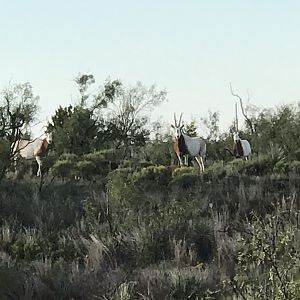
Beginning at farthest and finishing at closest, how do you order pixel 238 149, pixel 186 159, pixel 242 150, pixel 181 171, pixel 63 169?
pixel 238 149 → pixel 242 150 → pixel 186 159 → pixel 63 169 → pixel 181 171

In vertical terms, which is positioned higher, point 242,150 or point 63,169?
point 242,150

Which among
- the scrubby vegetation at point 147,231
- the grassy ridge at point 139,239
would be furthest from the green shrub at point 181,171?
the grassy ridge at point 139,239

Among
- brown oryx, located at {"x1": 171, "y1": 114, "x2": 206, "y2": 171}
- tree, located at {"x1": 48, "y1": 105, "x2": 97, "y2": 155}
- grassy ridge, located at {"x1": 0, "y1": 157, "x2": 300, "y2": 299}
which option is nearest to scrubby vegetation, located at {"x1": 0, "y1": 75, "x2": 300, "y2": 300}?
grassy ridge, located at {"x1": 0, "y1": 157, "x2": 300, "y2": 299}

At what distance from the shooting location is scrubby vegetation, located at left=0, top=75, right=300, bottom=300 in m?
9.98

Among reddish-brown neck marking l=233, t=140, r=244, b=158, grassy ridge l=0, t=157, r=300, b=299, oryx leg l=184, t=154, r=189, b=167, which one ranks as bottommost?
grassy ridge l=0, t=157, r=300, b=299

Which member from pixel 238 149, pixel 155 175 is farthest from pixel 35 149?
pixel 238 149

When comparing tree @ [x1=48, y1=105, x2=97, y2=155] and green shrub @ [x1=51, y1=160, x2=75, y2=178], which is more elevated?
tree @ [x1=48, y1=105, x2=97, y2=155]

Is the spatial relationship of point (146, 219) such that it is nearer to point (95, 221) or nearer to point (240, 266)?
point (95, 221)

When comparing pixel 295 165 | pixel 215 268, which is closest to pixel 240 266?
pixel 215 268

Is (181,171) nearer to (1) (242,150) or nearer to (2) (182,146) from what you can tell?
(2) (182,146)

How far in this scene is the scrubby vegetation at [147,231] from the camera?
9.98 m

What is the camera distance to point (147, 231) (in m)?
14.2

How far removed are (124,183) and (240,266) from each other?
16.0 ft

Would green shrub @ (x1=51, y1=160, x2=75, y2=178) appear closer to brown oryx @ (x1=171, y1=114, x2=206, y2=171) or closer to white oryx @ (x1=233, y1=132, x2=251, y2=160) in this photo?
brown oryx @ (x1=171, y1=114, x2=206, y2=171)
